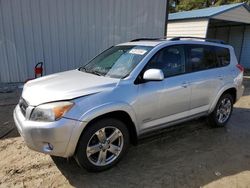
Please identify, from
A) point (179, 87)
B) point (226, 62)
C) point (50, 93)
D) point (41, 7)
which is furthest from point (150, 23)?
point (50, 93)

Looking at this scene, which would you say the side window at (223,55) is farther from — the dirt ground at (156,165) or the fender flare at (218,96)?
Answer: the dirt ground at (156,165)

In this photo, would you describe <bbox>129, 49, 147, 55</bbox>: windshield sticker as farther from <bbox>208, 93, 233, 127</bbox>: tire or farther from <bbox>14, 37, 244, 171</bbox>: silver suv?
<bbox>208, 93, 233, 127</bbox>: tire

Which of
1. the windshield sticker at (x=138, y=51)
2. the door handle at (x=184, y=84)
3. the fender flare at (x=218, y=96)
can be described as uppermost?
the windshield sticker at (x=138, y=51)

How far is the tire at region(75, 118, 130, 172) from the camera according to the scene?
122 inches

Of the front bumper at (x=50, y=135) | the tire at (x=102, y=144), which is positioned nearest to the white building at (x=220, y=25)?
the tire at (x=102, y=144)

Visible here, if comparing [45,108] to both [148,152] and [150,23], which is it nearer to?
[148,152]

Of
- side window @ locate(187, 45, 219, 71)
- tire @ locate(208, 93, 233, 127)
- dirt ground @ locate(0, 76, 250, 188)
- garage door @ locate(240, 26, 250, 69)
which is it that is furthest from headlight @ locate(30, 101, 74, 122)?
garage door @ locate(240, 26, 250, 69)

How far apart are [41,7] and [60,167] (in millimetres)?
5751

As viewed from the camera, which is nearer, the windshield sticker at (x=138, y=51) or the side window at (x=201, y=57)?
the windshield sticker at (x=138, y=51)

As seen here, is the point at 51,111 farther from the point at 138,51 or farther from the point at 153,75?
the point at 138,51

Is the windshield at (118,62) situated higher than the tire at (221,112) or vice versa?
the windshield at (118,62)

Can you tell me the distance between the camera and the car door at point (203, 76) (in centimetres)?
425

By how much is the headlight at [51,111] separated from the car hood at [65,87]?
0.25 ft

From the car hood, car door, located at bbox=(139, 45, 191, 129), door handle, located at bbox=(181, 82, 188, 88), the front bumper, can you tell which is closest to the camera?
the front bumper
